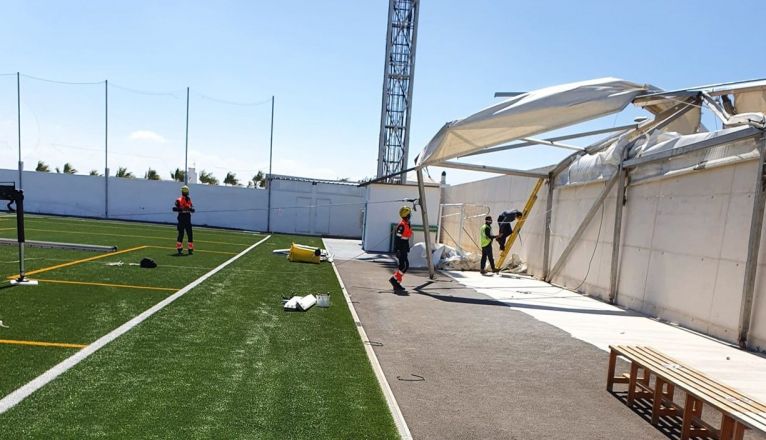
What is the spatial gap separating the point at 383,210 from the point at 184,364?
52.4 feet

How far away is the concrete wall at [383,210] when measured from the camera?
20359mm

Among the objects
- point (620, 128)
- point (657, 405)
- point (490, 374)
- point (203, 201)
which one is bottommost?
point (490, 374)

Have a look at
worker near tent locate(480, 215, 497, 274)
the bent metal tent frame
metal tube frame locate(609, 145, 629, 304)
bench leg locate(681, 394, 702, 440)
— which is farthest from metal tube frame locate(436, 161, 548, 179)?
bench leg locate(681, 394, 702, 440)

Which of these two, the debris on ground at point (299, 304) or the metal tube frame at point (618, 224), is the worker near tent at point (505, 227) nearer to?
the metal tube frame at point (618, 224)

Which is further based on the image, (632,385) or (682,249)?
(682,249)

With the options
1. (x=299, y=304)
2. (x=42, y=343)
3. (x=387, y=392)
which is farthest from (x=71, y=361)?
(x=299, y=304)

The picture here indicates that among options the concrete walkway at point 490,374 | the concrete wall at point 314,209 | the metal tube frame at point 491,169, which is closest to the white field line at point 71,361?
the concrete walkway at point 490,374

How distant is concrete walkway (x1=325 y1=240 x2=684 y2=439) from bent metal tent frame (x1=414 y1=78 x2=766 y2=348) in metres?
3.14

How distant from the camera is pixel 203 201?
3114cm

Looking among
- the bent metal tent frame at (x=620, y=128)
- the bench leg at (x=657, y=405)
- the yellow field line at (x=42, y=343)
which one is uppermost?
the bent metal tent frame at (x=620, y=128)

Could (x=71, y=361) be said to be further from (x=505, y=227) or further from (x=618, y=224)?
(x=505, y=227)

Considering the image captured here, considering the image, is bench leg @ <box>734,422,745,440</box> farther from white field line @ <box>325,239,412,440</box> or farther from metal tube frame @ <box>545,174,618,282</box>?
metal tube frame @ <box>545,174,618,282</box>

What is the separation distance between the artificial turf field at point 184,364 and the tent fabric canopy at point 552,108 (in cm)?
498

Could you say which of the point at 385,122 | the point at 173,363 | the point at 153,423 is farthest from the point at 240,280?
the point at 385,122
